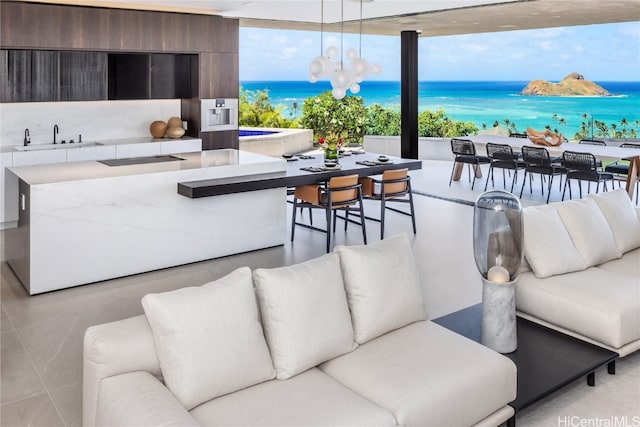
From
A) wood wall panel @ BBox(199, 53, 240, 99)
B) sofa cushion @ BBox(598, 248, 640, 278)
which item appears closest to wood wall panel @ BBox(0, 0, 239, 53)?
wood wall panel @ BBox(199, 53, 240, 99)

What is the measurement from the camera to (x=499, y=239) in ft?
11.7

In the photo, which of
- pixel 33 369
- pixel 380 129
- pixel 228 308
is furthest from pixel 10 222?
pixel 380 129

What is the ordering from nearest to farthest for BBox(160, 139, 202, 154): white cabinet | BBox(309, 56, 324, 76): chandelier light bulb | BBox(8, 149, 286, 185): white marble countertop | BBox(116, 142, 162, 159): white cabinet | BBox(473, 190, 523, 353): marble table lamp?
1. BBox(473, 190, 523, 353): marble table lamp
2. BBox(8, 149, 286, 185): white marble countertop
3. BBox(309, 56, 324, 76): chandelier light bulb
4. BBox(116, 142, 162, 159): white cabinet
5. BBox(160, 139, 202, 154): white cabinet

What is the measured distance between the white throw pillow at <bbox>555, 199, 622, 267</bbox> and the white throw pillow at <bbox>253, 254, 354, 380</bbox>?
2.23 meters

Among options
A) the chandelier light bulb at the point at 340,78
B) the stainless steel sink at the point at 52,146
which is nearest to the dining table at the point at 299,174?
the chandelier light bulb at the point at 340,78

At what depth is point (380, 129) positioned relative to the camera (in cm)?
1528

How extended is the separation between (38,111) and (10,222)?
1476mm

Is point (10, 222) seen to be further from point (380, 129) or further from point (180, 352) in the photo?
point (380, 129)

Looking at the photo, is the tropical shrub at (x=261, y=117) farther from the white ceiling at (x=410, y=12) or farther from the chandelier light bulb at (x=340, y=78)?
the chandelier light bulb at (x=340, y=78)

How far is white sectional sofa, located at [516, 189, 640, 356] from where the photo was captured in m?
3.71

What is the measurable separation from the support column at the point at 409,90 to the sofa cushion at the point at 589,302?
710 centimetres

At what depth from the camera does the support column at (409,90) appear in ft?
35.8

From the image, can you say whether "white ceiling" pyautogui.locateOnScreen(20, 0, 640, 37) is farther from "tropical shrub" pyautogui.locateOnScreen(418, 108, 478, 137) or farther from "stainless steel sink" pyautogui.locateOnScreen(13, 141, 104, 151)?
"tropical shrub" pyautogui.locateOnScreen(418, 108, 478, 137)

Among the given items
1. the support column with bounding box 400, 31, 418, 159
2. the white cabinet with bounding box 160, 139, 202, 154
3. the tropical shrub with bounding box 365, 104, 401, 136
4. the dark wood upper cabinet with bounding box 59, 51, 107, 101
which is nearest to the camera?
the dark wood upper cabinet with bounding box 59, 51, 107, 101
